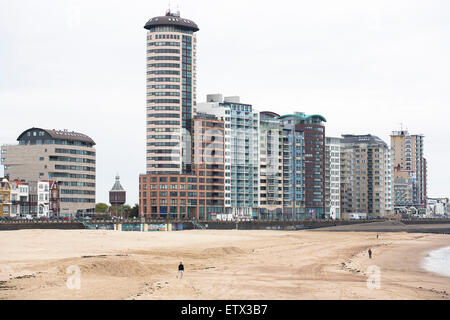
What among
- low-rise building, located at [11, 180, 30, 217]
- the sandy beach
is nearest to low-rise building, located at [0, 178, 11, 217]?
low-rise building, located at [11, 180, 30, 217]

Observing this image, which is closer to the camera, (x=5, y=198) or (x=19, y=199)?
(x=5, y=198)

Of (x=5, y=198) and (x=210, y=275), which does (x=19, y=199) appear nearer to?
(x=5, y=198)

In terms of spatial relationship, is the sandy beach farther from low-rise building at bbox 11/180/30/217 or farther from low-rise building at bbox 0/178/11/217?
low-rise building at bbox 11/180/30/217

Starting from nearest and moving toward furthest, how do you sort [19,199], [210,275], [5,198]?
[210,275] → [5,198] → [19,199]

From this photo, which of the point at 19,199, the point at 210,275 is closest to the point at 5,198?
the point at 19,199

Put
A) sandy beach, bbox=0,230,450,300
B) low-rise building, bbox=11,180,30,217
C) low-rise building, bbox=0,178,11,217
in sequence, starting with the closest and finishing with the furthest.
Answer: sandy beach, bbox=0,230,450,300 → low-rise building, bbox=0,178,11,217 → low-rise building, bbox=11,180,30,217

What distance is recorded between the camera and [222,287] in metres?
56.4

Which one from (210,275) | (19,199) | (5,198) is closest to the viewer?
(210,275)

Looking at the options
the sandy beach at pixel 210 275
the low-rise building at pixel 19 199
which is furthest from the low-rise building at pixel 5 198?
the sandy beach at pixel 210 275

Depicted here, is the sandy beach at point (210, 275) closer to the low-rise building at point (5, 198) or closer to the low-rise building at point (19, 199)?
the low-rise building at point (5, 198)

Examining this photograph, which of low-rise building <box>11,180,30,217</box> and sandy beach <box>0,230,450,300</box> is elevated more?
low-rise building <box>11,180,30,217</box>
